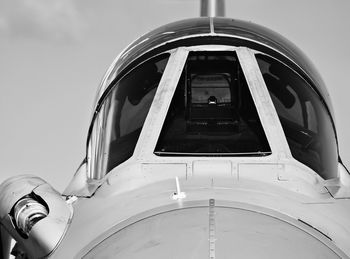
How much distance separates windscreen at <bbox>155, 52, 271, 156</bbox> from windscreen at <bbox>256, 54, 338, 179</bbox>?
0.91 ft

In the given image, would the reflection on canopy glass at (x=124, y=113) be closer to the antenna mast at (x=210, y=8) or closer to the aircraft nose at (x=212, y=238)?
the aircraft nose at (x=212, y=238)

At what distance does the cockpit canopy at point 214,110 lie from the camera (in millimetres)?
Result: 6836

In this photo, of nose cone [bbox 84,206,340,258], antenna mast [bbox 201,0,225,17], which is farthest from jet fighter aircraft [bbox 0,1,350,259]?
antenna mast [bbox 201,0,225,17]

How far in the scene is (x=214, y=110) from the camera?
7.46 metres

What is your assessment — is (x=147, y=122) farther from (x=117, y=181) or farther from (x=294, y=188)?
(x=294, y=188)

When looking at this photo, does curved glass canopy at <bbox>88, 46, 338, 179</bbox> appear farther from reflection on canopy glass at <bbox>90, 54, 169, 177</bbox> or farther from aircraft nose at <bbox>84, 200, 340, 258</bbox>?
aircraft nose at <bbox>84, 200, 340, 258</bbox>

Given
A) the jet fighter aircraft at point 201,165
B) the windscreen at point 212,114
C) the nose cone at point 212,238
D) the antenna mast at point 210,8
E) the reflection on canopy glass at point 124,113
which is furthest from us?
the antenna mast at point 210,8

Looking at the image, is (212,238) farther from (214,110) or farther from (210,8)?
(210,8)

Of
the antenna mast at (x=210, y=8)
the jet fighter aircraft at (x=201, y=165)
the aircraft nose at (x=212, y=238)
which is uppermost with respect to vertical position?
the antenna mast at (x=210, y=8)

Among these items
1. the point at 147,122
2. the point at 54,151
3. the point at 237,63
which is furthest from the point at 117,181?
the point at 54,151

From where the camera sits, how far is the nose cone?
4.70 m

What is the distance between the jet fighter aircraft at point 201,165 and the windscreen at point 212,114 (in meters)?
0.01

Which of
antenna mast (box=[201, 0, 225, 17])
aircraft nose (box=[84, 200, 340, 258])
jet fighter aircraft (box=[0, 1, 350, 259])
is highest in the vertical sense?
antenna mast (box=[201, 0, 225, 17])

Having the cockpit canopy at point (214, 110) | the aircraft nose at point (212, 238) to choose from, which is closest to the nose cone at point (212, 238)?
the aircraft nose at point (212, 238)
